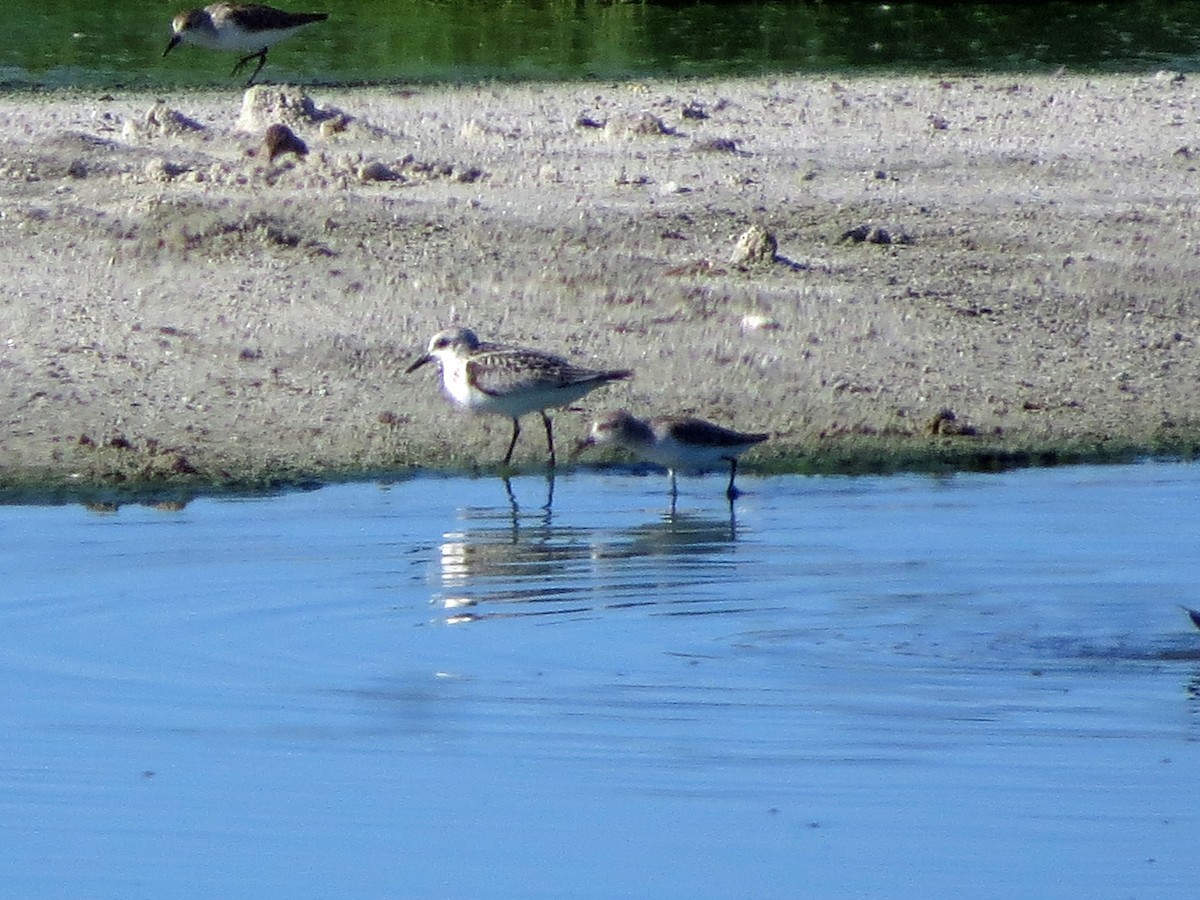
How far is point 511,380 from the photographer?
9.90 meters

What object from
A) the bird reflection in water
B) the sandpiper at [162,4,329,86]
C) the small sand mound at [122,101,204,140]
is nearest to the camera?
the bird reflection in water

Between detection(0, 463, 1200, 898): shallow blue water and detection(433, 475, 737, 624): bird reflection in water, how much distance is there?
2 centimetres

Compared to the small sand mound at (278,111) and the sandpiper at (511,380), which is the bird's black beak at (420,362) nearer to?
the sandpiper at (511,380)

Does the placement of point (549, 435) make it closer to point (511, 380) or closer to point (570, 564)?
point (511, 380)

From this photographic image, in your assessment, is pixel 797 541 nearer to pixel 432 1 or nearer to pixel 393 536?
pixel 393 536

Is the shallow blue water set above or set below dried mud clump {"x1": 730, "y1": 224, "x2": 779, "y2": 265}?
below

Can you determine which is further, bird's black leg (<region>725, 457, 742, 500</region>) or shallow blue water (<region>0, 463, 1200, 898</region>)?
bird's black leg (<region>725, 457, 742, 500</region>)

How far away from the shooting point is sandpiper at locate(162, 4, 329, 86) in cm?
1911

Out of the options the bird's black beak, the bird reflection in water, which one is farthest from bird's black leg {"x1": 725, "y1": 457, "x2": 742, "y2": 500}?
the bird's black beak

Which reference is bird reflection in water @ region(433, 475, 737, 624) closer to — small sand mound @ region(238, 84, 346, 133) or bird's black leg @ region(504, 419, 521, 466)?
bird's black leg @ region(504, 419, 521, 466)

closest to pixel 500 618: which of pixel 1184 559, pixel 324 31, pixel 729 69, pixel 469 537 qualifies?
pixel 469 537

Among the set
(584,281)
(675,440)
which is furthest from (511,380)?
(584,281)

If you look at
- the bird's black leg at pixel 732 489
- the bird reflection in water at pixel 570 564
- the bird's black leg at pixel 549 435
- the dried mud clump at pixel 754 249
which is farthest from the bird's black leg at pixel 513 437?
the dried mud clump at pixel 754 249

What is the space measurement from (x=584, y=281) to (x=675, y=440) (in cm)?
279
